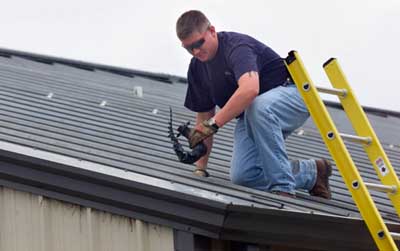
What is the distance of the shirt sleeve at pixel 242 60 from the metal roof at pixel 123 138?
2.49ft

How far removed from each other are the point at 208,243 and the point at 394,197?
1.19 m

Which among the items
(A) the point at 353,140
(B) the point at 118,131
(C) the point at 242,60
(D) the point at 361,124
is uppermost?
(B) the point at 118,131

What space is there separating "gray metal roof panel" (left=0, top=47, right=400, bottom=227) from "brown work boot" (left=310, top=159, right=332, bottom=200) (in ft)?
0.27

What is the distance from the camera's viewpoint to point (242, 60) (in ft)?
21.9

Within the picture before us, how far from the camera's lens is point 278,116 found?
22.4 ft

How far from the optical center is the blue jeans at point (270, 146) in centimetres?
668

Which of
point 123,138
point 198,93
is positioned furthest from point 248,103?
point 123,138

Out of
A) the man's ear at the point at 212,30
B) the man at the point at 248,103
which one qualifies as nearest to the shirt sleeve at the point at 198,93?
the man at the point at 248,103

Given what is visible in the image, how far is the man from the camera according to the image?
6.66 metres

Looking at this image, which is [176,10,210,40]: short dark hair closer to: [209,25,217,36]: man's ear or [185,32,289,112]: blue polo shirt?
[209,25,217,36]: man's ear

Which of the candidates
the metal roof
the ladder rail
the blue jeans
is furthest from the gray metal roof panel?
the ladder rail

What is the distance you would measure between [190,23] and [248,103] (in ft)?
2.15

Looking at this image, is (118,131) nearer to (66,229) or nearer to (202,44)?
(202,44)

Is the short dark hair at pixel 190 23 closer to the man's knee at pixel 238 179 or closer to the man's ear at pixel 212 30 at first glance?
the man's ear at pixel 212 30
